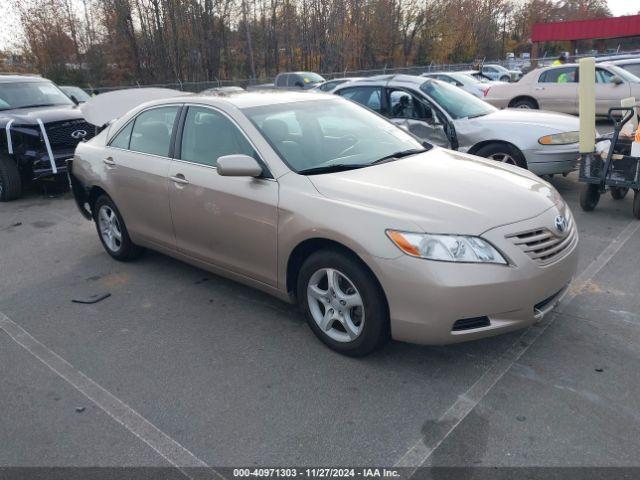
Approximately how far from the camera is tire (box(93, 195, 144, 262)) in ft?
17.2

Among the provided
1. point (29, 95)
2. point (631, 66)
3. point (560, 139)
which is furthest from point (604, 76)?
point (29, 95)

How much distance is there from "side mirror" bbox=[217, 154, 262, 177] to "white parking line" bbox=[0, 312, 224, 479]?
62.9 inches

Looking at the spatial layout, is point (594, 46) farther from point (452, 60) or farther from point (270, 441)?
point (270, 441)

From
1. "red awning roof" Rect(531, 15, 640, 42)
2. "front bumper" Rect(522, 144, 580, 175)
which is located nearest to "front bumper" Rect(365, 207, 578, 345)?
"front bumper" Rect(522, 144, 580, 175)

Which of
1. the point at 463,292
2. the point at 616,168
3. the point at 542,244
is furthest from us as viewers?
the point at 616,168

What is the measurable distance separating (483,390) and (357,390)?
727mm

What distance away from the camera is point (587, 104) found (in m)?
5.89

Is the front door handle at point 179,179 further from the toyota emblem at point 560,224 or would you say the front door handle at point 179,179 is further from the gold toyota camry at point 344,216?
the toyota emblem at point 560,224

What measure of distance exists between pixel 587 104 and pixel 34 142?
26.1 feet

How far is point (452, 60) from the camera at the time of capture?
1996 inches

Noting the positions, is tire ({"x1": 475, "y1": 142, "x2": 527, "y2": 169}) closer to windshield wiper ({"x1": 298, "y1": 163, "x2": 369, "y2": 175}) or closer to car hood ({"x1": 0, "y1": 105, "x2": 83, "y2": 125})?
windshield wiper ({"x1": 298, "y1": 163, "x2": 369, "y2": 175})

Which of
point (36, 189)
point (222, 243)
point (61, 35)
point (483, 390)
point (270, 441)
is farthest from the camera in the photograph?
point (61, 35)

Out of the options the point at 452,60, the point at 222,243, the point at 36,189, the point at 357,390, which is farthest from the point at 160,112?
the point at 452,60

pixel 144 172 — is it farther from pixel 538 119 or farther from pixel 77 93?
pixel 77 93
